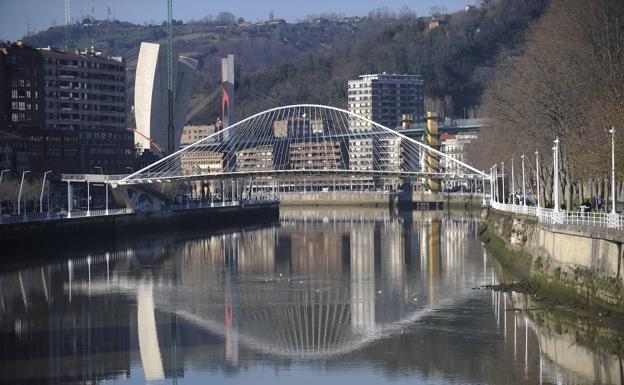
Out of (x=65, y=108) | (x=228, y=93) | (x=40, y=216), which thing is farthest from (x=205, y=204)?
(x=228, y=93)

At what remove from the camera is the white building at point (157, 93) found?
16000 cm

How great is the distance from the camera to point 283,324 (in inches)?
1617

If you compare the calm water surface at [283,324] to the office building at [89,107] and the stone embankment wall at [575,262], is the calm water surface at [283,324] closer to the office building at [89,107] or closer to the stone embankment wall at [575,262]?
the stone embankment wall at [575,262]

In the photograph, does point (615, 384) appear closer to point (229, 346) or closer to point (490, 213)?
point (229, 346)

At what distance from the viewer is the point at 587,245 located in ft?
128

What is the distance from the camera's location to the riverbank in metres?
66.3

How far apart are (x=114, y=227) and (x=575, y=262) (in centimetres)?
4617

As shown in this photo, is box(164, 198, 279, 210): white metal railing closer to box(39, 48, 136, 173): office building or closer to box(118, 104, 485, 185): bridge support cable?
box(39, 48, 136, 173): office building

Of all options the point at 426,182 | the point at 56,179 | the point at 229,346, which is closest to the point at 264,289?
the point at 229,346

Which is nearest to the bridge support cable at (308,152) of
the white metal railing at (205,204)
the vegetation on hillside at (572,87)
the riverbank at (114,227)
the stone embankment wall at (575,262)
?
the white metal railing at (205,204)

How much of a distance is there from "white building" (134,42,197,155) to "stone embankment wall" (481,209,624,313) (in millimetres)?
110195

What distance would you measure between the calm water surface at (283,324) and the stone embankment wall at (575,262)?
124 centimetres

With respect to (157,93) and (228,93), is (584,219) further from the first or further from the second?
(228,93)

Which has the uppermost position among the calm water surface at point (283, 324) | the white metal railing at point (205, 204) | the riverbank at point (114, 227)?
the white metal railing at point (205, 204)
